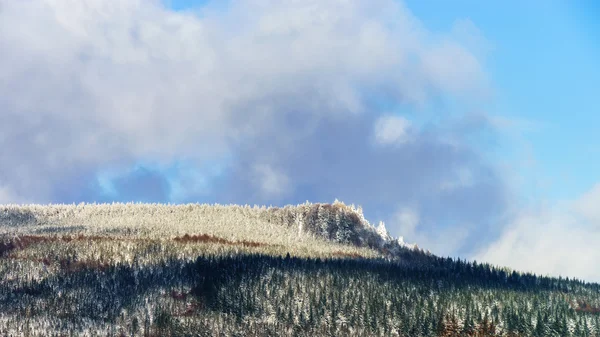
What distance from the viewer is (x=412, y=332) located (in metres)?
194

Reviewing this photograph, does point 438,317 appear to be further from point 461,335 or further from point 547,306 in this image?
point 547,306

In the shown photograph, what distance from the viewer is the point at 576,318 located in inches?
7539

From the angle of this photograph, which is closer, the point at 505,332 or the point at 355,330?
the point at 505,332

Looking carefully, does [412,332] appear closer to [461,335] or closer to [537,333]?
[461,335]

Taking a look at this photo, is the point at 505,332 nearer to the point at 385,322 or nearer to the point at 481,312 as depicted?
the point at 481,312

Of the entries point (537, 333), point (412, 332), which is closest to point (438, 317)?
point (412, 332)

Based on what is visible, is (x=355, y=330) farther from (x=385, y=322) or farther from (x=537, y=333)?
(x=537, y=333)

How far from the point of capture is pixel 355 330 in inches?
7835

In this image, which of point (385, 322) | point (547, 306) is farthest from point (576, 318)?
point (385, 322)

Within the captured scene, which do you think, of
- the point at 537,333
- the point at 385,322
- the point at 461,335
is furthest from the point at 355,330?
the point at 537,333

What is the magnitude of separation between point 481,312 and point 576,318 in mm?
18513

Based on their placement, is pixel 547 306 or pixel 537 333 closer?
pixel 537 333

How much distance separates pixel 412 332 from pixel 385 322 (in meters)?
6.64

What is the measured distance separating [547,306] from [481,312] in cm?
1522
